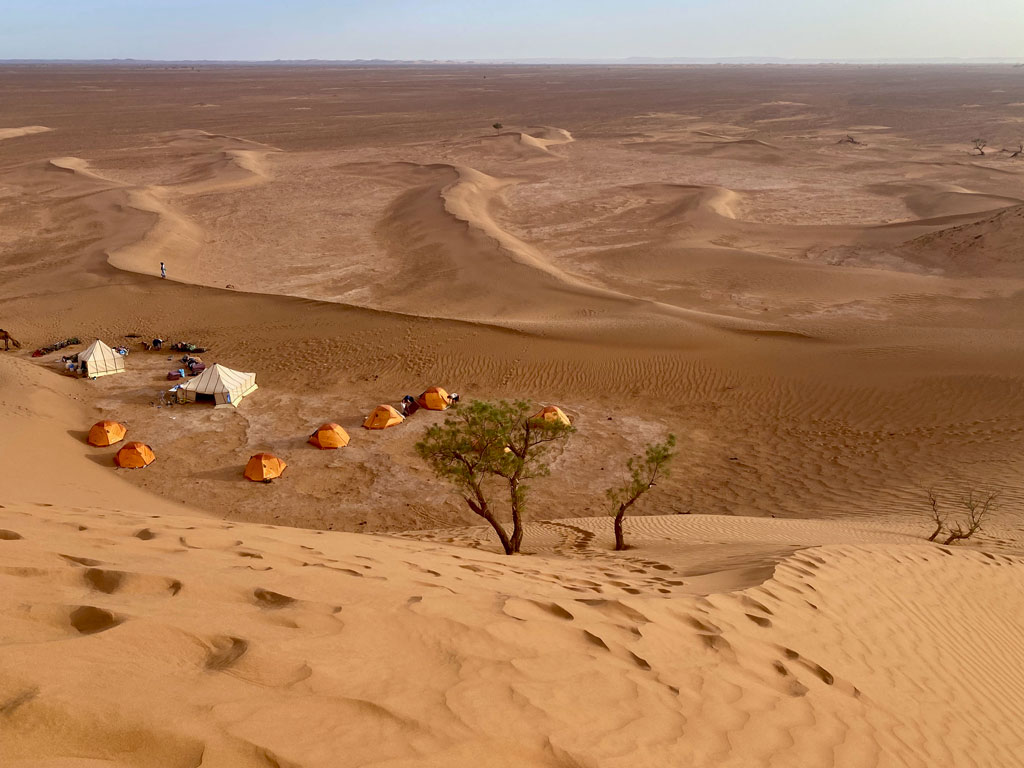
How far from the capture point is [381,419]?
18.8 metres

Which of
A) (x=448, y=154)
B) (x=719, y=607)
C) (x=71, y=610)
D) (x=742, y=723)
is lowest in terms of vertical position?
(x=719, y=607)

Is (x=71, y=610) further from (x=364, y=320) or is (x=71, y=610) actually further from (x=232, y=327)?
(x=232, y=327)

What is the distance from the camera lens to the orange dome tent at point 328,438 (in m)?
17.7

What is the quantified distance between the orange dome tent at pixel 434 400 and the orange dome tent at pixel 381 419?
1.08m

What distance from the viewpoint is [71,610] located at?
3.98 metres

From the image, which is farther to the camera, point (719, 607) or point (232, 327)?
point (232, 327)

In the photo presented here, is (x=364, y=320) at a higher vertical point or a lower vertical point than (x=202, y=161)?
lower

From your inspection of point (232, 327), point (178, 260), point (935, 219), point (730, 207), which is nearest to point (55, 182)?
point (178, 260)

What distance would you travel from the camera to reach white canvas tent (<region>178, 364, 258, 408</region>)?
19.9 metres

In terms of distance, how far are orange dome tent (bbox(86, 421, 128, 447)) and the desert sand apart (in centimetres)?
30

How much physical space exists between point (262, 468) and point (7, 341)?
15094 millimetres

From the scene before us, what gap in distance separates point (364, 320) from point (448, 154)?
47.4 m

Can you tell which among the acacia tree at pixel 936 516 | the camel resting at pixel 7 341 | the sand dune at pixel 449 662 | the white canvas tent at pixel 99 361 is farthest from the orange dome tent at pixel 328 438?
the camel resting at pixel 7 341

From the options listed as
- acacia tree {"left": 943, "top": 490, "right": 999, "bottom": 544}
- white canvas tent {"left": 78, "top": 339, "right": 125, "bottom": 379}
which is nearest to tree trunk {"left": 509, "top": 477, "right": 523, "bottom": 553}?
acacia tree {"left": 943, "top": 490, "right": 999, "bottom": 544}
